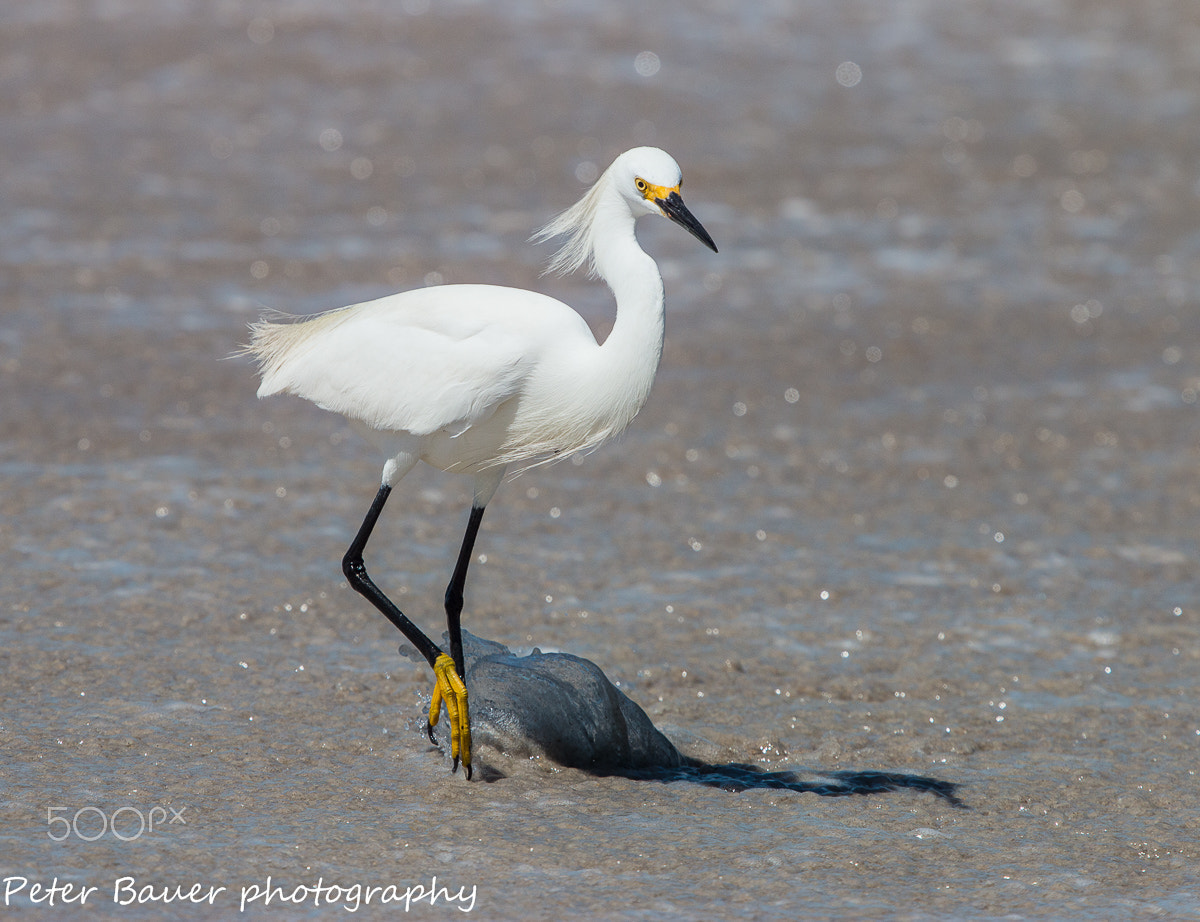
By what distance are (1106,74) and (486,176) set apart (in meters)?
5.67

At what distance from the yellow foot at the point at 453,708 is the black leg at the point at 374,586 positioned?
3.5 inches

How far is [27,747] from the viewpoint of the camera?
15.6ft

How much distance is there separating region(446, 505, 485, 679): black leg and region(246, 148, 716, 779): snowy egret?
0.01 meters

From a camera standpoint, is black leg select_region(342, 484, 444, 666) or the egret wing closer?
the egret wing

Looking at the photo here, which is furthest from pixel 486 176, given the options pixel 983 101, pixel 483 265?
pixel 983 101

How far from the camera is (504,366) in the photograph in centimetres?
465

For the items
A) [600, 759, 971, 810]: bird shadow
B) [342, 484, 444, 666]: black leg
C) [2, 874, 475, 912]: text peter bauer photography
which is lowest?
[2, 874, 475, 912]: text peter bauer photography

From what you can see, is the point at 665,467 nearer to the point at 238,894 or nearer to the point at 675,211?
the point at 675,211

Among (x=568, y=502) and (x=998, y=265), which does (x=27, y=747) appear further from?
(x=998, y=265)

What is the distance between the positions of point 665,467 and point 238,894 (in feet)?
13.3

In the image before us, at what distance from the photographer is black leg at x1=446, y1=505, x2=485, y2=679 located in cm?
512

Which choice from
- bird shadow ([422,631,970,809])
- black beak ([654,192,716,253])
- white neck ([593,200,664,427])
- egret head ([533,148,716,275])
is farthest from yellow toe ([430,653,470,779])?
black beak ([654,192,716,253])

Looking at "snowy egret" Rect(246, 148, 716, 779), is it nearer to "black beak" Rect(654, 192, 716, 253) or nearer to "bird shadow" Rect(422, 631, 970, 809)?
"black beak" Rect(654, 192, 716, 253)

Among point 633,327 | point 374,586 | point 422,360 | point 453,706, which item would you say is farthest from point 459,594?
point 633,327
